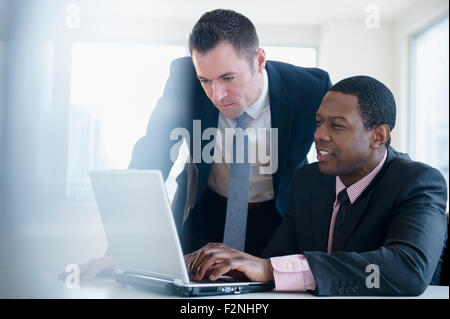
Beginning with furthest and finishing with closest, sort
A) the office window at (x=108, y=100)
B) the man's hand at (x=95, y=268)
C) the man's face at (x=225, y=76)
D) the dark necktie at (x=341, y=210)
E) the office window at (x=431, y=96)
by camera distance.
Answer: the office window at (x=431, y=96) → the office window at (x=108, y=100) → the man's face at (x=225, y=76) → the dark necktie at (x=341, y=210) → the man's hand at (x=95, y=268)

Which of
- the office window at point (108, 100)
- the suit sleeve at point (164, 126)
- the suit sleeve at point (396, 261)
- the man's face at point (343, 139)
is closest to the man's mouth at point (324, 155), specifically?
the man's face at point (343, 139)

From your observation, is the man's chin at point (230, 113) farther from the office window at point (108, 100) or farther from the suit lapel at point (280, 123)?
the office window at point (108, 100)

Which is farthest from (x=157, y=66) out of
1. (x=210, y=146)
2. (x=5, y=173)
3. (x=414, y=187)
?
(x=414, y=187)

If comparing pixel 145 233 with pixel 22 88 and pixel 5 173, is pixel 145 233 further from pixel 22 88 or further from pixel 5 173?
pixel 22 88

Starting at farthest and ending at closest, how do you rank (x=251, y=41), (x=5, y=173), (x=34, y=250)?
1. (x=34, y=250)
2. (x=5, y=173)
3. (x=251, y=41)

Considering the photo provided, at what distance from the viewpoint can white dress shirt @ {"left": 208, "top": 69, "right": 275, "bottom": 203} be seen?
179 cm

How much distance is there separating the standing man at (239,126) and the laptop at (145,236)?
2.08 feet

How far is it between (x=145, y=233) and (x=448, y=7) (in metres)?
4.32

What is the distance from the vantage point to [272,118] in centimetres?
176

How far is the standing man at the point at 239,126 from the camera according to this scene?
5.49 ft

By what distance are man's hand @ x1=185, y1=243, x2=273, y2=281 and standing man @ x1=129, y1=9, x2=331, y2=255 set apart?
64 cm

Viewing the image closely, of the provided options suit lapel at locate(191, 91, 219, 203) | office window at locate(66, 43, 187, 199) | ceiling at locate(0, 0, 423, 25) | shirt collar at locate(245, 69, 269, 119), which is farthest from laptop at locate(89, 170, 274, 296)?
ceiling at locate(0, 0, 423, 25)

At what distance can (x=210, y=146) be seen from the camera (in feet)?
5.94
